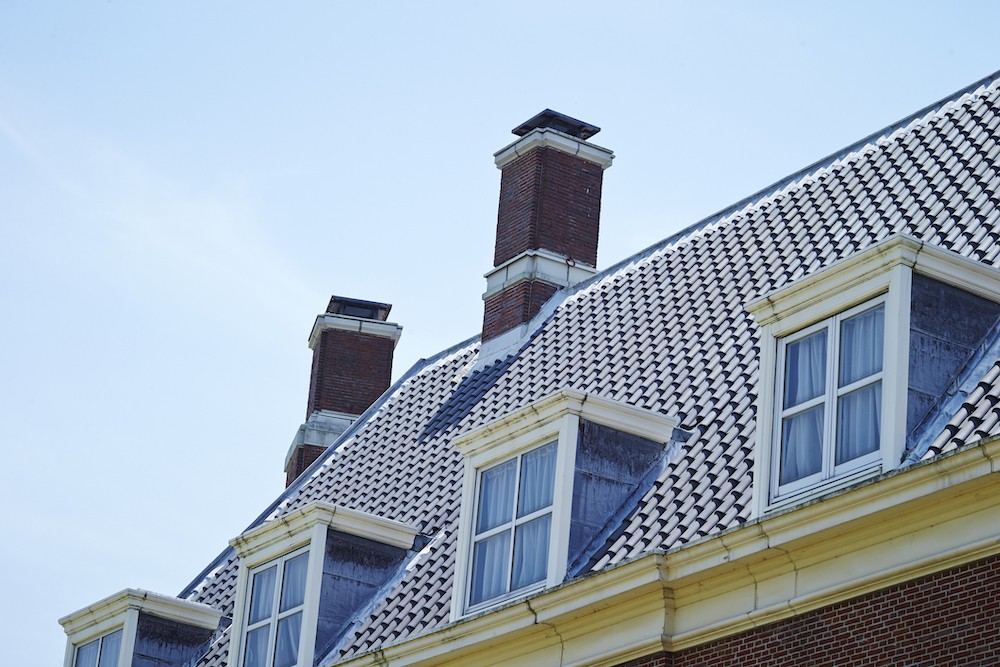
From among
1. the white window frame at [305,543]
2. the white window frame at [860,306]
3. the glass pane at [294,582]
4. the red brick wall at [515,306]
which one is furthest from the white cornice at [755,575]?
the red brick wall at [515,306]

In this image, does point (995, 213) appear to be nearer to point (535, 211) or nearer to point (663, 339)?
point (663, 339)

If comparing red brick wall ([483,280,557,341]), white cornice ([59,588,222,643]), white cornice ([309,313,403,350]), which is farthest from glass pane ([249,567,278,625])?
white cornice ([309,313,403,350])

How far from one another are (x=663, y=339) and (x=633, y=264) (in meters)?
3.17

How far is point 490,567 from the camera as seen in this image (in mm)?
16328

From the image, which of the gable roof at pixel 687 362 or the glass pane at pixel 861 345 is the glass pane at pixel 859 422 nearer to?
the glass pane at pixel 861 345

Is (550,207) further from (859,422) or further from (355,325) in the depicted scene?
(859,422)

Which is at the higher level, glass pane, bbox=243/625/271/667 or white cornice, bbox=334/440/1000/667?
glass pane, bbox=243/625/271/667

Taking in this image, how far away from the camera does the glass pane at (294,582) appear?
19.0 metres

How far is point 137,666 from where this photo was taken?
70.0 ft

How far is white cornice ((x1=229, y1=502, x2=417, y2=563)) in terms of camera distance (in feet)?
61.6

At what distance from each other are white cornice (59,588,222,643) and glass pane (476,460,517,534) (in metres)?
5.93

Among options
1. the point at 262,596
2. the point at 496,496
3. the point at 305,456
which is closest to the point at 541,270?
the point at 305,456

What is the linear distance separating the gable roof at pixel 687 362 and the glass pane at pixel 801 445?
642 millimetres

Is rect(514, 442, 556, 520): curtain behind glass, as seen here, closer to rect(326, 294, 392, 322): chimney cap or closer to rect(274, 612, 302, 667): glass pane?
rect(274, 612, 302, 667): glass pane
